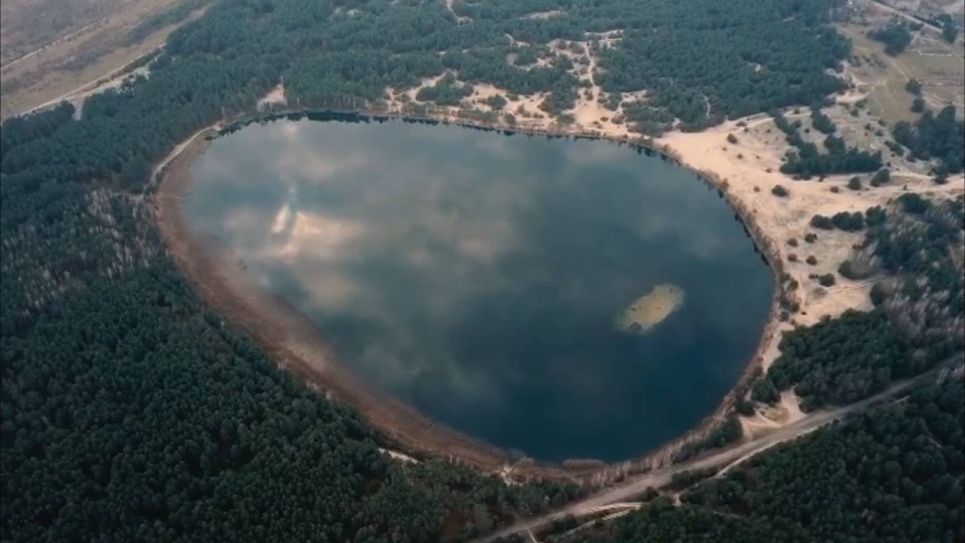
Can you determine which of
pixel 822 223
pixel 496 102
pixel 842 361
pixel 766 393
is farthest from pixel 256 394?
pixel 822 223

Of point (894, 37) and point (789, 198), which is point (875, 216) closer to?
point (789, 198)

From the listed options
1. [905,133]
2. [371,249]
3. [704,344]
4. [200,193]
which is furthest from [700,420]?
[200,193]

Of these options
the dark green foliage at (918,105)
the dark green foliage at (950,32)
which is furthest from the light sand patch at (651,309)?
the dark green foliage at (950,32)

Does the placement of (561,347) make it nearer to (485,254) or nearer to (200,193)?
(485,254)

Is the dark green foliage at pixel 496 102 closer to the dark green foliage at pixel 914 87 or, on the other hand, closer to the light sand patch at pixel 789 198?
the light sand patch at pixel 789 198

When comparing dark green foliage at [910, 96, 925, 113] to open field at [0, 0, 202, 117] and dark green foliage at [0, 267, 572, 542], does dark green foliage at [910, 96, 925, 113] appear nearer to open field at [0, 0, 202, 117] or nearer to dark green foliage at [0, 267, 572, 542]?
dark green foliage at [0, 267, 572, 542]

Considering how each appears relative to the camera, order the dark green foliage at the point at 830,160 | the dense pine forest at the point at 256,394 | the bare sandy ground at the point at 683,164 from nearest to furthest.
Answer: the dense pine forest at the point at 256,394 < the bare sandy ground at the point at 683,164 < the dark green foliage at the point at 830,160

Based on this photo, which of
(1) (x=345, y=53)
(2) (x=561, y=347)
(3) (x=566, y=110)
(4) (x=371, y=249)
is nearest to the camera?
(2) (x=561, y=347)
